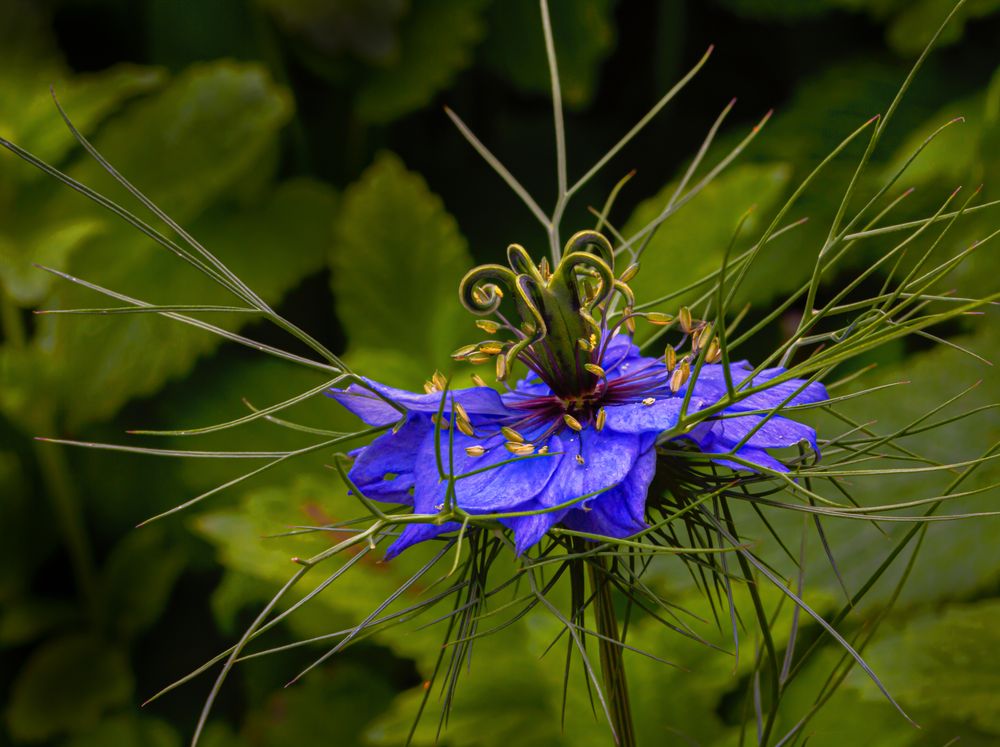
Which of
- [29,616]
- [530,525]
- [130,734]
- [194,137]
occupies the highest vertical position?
[194,137]

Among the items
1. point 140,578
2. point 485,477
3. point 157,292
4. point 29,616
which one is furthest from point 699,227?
point 29,616

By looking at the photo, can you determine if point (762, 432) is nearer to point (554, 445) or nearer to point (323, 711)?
point (554, 445)

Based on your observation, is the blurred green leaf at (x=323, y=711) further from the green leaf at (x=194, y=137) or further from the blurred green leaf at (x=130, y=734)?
the green leaf at (x=194, y=137)

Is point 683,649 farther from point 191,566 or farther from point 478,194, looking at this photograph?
point 478,194

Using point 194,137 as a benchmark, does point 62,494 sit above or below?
below

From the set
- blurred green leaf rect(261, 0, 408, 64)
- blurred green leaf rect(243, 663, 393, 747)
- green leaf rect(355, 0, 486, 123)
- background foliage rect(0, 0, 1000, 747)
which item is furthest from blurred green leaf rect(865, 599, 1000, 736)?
blurred green leaf rect(261, 0, 408, 64)

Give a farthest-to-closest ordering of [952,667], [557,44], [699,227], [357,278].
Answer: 1. [557,44]
2. [357,278]
3. [699,227]
4. [952,667]

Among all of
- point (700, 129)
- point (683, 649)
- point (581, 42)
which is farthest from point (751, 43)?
point (683, 649)

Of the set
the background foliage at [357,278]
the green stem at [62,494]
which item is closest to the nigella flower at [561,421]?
the background foliage at [357,278]
